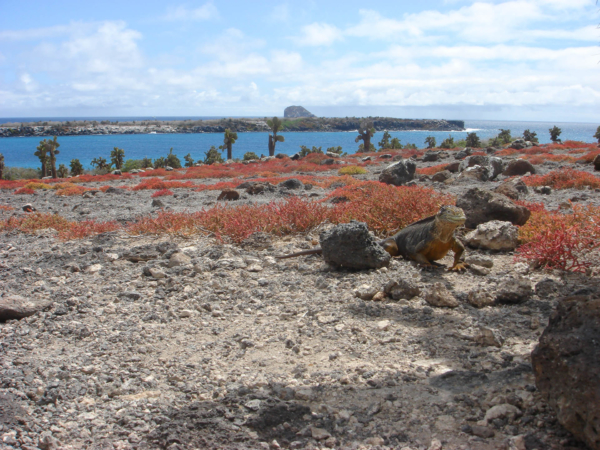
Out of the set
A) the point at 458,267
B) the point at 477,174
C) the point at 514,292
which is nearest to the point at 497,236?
the point at 458,267

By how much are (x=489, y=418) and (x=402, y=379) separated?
28.3 inches


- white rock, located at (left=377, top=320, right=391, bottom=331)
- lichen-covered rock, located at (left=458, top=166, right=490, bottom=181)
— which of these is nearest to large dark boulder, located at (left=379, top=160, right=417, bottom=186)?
lichen-covered rock, located at (left=458, top=166, right=490, bottom=181)

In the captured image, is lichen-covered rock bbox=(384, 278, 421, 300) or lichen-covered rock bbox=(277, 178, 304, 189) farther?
lichen-covered rock bbox=(277, 178, 304, 189)

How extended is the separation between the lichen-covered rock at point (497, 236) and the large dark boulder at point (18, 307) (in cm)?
585

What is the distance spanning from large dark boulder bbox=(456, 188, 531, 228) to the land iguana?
1.83 metres

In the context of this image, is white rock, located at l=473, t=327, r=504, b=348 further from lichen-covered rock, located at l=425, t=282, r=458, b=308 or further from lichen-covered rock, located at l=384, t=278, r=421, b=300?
lichen-covered rock, located at l=384, t=278, r=421, b=300

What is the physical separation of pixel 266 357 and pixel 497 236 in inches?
165

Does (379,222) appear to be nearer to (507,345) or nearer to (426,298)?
(426,298)

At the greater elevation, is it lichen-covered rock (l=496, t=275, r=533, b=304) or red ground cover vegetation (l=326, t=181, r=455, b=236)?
red ground cover vegetation (l=326, t=181, r=455, b=236)

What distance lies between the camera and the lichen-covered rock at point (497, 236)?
20.3 ft

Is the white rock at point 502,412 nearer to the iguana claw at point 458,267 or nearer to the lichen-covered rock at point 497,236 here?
the iguana claw at point 458,267

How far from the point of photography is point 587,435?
2.06 meters

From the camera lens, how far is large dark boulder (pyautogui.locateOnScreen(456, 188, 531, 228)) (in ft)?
22.9

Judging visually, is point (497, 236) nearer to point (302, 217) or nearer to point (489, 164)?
point (302, 217)
